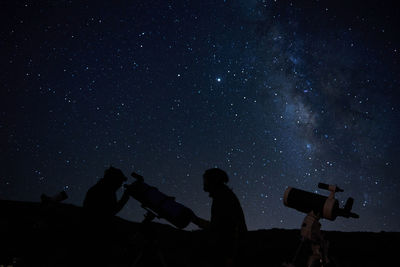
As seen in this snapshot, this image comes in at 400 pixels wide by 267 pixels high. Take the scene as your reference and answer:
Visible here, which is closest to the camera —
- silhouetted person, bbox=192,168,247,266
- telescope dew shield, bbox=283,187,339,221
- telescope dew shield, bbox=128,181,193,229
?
silhouetted person, bbox=192,168,247,266

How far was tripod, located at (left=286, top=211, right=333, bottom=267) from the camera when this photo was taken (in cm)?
350

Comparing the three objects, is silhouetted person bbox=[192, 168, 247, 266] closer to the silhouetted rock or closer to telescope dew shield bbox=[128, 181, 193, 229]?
telescope dew shield bbox=[128, 181, 193, 229]

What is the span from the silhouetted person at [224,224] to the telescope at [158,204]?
24 cm

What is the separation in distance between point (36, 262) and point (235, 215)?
5.81 metres

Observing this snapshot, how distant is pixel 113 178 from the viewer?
4.58 m

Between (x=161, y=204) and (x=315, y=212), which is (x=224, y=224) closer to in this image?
(x=161, y=204)

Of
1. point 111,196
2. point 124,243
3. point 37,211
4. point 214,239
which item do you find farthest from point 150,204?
point 37,211

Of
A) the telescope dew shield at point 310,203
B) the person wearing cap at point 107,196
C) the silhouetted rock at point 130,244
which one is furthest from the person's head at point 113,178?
the telescope dew shield at point 310,203

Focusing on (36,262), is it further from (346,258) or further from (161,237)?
(346,258)

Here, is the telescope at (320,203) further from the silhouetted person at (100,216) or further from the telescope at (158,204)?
the silhouetted person at (100,216)

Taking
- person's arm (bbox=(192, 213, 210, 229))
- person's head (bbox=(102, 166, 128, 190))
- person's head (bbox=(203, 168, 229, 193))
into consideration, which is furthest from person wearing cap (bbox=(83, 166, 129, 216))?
person's head (bbox=(203, 168, 229, 193))

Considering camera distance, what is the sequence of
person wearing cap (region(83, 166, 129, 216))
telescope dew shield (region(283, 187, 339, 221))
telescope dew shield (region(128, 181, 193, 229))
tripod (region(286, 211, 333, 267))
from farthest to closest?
person wearing cap (region(83, 166, 129, 216)) → telescope dew shield (region(128, 181, 193, 229)) → telescope dew shield (region(283, 187, 339, 221)) → tripod (region(286, 211, 333, 267))

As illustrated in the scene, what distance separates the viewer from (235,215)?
339cm

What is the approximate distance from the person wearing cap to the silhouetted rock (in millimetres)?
245
